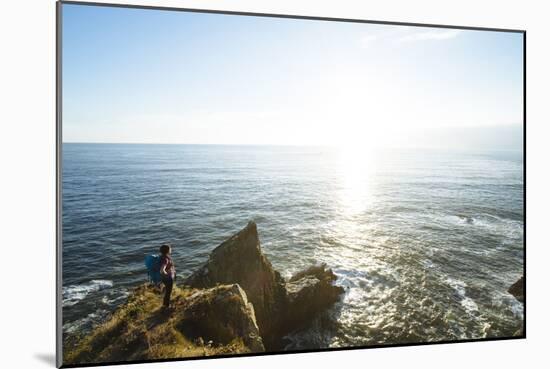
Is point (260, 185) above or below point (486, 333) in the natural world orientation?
above

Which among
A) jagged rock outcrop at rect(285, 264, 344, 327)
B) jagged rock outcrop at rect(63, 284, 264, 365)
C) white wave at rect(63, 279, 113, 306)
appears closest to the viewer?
jagged rock outcrop at rect(63, 284, 264, 365)

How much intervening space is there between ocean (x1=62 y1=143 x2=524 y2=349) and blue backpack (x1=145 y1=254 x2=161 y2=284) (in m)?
1.11

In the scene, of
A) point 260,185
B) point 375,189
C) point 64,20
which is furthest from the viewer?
point 260,185

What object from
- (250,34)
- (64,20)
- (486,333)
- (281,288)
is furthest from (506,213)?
(64,20)

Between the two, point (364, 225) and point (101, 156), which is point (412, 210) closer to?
point (364, 225)

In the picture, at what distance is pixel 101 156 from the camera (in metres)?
9.57

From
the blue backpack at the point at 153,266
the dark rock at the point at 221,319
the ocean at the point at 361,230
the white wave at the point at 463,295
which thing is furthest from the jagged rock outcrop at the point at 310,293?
the blue backpack at the point at 153,266

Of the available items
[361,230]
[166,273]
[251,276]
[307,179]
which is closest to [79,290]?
[166,273]

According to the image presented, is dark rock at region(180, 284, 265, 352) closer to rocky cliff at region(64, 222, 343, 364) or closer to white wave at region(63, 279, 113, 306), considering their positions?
A: rocky cliff at region(64, 222, 343, 364)

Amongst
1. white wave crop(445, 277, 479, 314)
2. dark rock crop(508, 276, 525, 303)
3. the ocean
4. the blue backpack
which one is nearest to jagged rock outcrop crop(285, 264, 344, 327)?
the ocean

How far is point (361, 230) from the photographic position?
33.2ft

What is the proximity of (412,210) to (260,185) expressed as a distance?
433 centimetres

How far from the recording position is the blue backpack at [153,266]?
8477 mm

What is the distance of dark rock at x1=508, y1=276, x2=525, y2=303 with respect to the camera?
10172 millimetres
